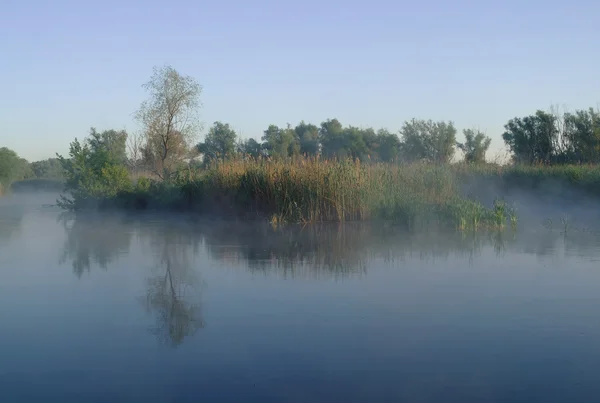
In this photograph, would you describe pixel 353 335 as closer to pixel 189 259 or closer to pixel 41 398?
pixel 41 398

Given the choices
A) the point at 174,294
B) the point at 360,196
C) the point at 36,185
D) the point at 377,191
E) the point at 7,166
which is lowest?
the point at 174,294

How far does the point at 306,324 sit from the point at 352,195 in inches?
444

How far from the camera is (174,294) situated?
8.62 m

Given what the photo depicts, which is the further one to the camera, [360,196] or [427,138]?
[427,138]

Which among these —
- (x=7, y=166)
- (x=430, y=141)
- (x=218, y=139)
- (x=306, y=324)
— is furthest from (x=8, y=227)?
(x=7, y=166)

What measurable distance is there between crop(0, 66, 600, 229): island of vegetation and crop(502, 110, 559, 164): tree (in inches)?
2.1

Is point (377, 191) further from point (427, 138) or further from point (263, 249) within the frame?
point (427, 138)

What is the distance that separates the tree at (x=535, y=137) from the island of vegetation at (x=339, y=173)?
54 millimetres

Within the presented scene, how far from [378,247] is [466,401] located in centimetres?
804

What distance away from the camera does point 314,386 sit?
5.01 m

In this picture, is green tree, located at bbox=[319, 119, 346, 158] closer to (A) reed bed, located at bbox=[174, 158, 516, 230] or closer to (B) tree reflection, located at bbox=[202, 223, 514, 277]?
(A) reed bed, located at bbox=[174, 158, 516, 230]

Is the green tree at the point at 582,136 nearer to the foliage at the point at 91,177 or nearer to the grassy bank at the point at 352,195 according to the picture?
the grassy bank at the point at 352,195

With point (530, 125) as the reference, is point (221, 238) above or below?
below

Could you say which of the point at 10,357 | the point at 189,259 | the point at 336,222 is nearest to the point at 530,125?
the point at 336,222
